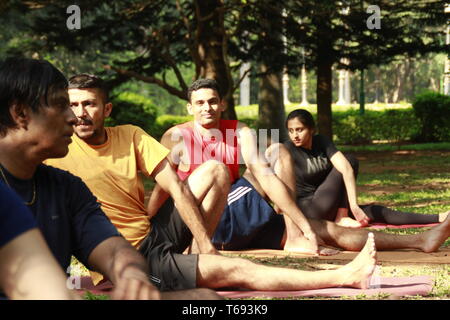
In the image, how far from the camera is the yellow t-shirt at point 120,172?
183 inches

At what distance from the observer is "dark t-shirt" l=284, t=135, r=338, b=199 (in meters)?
8.13

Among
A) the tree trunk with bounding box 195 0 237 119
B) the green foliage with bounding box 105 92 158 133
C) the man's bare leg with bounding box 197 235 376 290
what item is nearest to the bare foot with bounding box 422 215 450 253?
the man's bare leg with bounding box 197 235 376 290

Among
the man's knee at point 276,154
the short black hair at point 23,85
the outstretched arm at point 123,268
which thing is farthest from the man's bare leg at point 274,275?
the man's knee at point 276,154

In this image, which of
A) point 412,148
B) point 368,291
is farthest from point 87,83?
point 412,148

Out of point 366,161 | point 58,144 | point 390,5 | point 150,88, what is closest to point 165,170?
point 58,144

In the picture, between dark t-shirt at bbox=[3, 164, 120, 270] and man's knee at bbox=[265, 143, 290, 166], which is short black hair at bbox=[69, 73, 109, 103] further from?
man's knee at bbox=[265, 143, 290, 166]

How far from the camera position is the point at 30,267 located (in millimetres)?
1906

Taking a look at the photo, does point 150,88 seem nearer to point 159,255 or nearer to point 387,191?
point 387,191

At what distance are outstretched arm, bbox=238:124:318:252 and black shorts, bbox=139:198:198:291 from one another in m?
1.51

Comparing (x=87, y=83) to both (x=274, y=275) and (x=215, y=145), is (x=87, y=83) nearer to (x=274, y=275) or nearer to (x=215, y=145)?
(x=274, y=275)

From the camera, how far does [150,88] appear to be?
178ft

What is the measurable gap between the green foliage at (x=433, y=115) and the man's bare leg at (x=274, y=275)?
68.7 feet

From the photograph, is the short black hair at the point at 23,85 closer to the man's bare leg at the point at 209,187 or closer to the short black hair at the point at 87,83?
the short black hair at the point at 87,83

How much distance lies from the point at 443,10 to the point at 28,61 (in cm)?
1524
